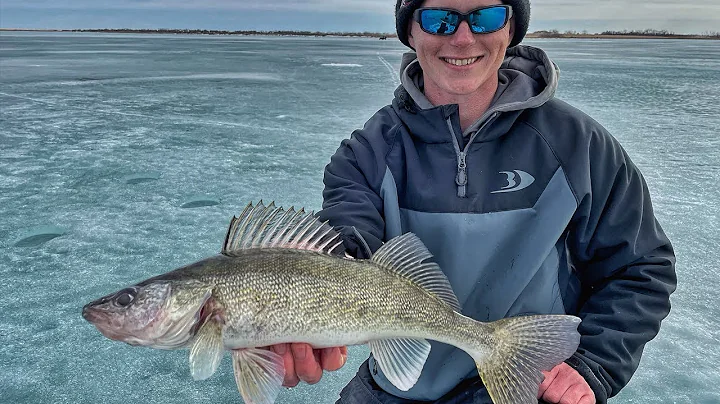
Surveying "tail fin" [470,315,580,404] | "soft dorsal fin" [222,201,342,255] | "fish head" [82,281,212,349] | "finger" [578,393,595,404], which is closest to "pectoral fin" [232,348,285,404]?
"fish head" [82,281,212,349]

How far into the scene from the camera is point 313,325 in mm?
2010

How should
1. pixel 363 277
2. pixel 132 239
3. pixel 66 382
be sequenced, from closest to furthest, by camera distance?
pixel 363 277
pixel 66 382
pixel 132 239

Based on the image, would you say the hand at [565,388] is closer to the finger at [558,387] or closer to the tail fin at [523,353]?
the finger at [558,387]

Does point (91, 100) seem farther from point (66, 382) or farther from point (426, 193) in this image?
point (426, 193)

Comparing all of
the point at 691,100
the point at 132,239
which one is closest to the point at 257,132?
the point at 132,239

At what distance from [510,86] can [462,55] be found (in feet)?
1.00

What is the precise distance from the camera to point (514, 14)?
2.74 m

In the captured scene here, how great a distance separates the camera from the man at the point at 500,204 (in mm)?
2443

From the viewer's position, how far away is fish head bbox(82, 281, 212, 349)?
1.93m

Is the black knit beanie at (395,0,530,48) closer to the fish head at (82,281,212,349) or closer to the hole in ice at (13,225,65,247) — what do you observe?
the fish head at (82,281,212,349)

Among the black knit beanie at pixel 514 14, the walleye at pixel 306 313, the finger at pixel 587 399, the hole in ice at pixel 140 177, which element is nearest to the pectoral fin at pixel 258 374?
the walleye at pixel 306 313

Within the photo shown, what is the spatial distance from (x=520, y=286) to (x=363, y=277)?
32.0 inches

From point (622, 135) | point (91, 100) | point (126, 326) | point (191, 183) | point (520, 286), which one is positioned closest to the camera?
Answer: point (126, 326)

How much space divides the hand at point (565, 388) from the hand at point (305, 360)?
84cm
